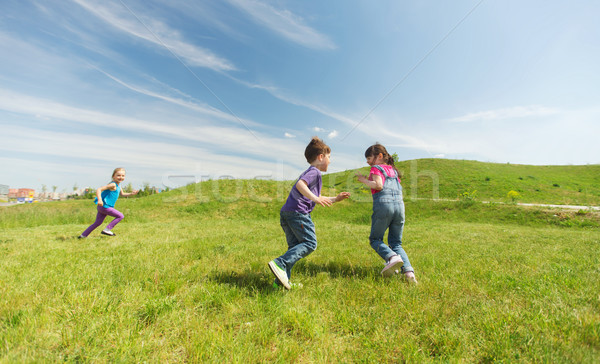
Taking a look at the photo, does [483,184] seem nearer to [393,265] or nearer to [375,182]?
[375,182]

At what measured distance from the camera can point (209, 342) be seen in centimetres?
231

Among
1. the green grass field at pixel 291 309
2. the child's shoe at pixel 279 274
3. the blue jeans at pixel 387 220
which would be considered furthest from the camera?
the blue jeans at pixel 387 220

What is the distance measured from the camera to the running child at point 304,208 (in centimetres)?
381

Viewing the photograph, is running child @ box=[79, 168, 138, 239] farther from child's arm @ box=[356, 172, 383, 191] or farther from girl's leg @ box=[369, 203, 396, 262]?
girl's leg @ box=[369, 203, 396, 262]

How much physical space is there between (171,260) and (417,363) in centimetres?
465

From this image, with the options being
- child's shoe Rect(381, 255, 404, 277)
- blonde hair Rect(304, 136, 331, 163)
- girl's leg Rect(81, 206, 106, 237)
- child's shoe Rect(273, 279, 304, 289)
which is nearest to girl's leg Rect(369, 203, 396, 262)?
child's shoe Rect(381, 255, 404, 277)

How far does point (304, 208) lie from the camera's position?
403 centimetres

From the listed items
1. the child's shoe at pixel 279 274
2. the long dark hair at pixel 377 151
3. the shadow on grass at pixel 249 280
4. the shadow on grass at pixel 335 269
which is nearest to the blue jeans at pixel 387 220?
the shadow on grass at pixel 335 269

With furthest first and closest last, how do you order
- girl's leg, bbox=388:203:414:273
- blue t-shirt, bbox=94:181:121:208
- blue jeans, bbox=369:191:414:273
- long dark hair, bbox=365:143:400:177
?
1. blue t-shirt, bbox=94:181:121:208
2. long dark hair, bbox=365:143:400:177
3. girl's leg, bbox=388:203:414:273
4. blue jeans, bbox=369:191:414:273

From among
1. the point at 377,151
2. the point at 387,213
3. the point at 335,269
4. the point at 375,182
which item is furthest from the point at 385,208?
the point at 335,269

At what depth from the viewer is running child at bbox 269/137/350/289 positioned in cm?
381

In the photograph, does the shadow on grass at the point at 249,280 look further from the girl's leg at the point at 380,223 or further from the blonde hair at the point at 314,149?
the blonde hair at the point at 314,149

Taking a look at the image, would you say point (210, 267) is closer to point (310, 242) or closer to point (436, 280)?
point (310, 242)

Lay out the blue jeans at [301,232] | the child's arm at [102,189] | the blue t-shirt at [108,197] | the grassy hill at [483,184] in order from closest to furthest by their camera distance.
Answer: the blue jeans at [301,232], the child's arm at [102,189], the blue t-shirt at [108,197], the grassy hill at [483,184]
